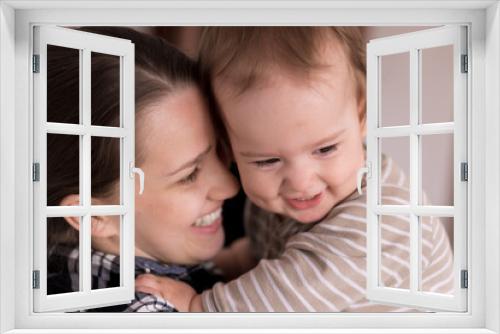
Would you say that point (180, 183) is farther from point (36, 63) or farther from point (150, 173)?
point (36, 63)

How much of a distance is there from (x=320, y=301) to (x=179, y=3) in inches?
67.6

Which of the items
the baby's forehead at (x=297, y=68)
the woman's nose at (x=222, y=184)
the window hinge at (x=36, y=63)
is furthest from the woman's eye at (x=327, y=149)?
the window hinge at (x=36, y=63)

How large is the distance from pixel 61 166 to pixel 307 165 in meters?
1.28

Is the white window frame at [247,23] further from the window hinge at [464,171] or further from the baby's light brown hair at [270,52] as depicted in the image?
the baby's light brown hair at [270,52]

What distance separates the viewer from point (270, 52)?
125 inches

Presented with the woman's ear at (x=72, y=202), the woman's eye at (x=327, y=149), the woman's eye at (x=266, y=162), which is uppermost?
the woman's eye at (x=327, y=149)

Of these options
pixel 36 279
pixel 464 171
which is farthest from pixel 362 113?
pixel 36 279

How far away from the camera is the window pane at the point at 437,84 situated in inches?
137

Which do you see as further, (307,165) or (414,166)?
(307,165)

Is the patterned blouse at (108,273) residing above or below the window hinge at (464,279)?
below

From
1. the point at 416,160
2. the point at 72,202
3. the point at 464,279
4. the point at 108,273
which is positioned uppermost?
the point at 416,160

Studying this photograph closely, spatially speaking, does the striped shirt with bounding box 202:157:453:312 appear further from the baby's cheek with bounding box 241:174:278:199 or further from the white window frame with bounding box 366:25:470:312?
the white window frame with bounding box 366:25:470:312

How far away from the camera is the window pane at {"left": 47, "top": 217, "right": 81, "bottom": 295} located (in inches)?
120

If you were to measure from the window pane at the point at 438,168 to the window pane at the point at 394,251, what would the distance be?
1.58 feet
